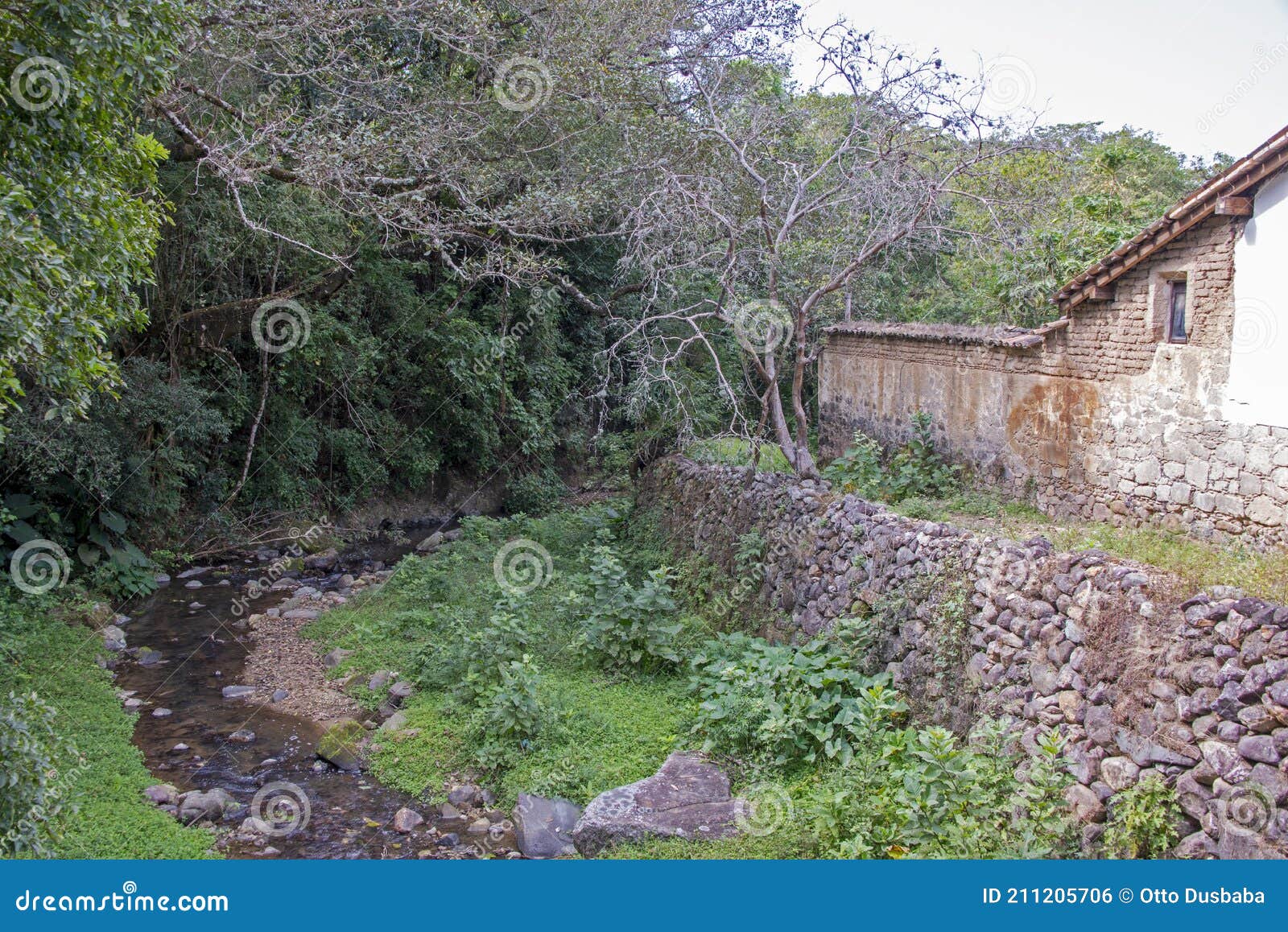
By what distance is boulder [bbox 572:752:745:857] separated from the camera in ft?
20.2

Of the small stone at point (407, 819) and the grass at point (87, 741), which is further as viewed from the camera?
the small stone at point (407, 819)

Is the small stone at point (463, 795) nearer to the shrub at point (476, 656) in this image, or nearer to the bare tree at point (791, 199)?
the shrub at point (476, 656)

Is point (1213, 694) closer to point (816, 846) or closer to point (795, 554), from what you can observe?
point (816, 846)

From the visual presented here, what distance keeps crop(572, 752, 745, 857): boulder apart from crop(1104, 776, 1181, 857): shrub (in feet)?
7.43

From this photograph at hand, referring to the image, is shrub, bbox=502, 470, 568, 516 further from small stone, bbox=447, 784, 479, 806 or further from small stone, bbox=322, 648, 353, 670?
small stone, bbox=447, 784, 479, 806

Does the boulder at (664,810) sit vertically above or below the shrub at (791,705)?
below

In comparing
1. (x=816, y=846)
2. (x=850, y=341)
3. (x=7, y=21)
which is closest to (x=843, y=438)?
(x=850, y=341)

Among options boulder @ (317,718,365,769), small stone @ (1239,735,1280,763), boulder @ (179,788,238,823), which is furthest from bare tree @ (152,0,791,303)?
small stone @ (1239,735,1280,763)

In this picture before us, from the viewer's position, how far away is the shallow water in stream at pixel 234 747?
6.68 m

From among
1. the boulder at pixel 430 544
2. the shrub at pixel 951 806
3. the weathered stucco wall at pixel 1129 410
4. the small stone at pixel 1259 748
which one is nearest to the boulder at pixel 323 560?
the boulder at pixel 430 544

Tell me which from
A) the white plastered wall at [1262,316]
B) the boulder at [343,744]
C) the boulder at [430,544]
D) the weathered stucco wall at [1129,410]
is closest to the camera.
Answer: the boulder at [343,744]

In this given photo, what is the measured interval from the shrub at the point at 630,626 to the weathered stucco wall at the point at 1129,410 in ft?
18.6

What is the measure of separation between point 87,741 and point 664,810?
480 centimetres

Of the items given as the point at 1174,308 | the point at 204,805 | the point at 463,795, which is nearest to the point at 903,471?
the point at 1174,308
